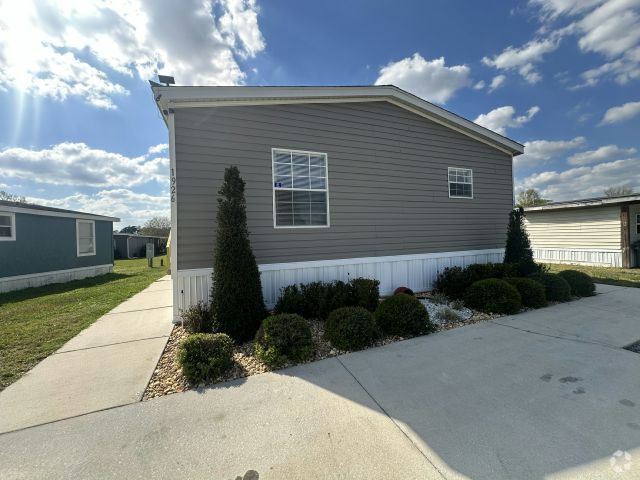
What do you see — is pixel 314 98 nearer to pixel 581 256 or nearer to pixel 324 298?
pixel 324 298

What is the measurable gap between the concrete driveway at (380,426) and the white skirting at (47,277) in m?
9.59

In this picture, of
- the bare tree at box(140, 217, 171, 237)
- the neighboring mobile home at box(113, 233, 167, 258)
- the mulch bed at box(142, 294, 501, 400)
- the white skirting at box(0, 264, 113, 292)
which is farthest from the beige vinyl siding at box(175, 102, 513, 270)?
the bare tree at box(140, 217, 171, 237)

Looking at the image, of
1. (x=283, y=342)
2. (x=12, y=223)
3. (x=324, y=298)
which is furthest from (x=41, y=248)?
(x=283, y=342)

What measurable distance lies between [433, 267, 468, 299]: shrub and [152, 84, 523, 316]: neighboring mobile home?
1.98 feet

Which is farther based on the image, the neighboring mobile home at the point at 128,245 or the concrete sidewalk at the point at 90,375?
the neighboring mobile home at the point at 128,245

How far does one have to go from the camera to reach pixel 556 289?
20.1 feet

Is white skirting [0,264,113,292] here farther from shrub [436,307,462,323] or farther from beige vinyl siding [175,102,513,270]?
shrub [436,307,462,323]

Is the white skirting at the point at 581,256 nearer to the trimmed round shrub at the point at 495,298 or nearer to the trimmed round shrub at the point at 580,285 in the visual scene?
A: the trimmed round shrub at the point at 580,285

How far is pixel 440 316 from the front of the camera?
5.16 meters

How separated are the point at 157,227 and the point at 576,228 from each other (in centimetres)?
4165

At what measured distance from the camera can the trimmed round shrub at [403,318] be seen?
14.3 ft

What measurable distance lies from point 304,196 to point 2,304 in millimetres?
7895

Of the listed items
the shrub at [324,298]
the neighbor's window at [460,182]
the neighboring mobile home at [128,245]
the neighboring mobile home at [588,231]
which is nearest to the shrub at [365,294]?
the shrub at [324,298]

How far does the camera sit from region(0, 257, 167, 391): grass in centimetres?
392
